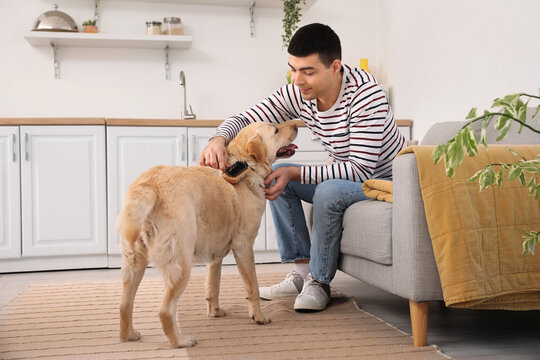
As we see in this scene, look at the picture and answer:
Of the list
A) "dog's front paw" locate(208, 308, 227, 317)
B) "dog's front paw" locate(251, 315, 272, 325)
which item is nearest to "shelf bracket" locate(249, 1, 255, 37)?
"dog's front paw" locate(208, 308, 227, 317)

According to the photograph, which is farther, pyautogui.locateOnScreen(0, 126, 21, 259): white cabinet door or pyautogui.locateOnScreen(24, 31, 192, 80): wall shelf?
pyautogui.locateOnScreen(24, 31, 192, 80): wall shelf

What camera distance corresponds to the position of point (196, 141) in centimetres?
361

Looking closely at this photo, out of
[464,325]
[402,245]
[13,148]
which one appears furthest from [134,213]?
[13,148]

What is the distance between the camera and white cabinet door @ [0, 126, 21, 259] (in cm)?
338

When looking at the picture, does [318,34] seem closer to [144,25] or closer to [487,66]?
[487,66]

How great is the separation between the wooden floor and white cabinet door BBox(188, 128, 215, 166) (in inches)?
47.9

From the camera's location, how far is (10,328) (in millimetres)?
2023

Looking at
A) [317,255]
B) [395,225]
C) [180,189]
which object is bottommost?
[317,255]

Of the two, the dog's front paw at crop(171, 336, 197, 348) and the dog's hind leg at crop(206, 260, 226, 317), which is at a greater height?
the dog's hind leg at crop(206, 260, 226, 317)

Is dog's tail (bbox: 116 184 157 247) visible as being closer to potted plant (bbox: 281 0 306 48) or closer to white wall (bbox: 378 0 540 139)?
white wall (bbox: 378 0 540 139)

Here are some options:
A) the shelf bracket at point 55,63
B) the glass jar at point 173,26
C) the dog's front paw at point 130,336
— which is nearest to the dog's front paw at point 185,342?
the dog's front paw at point 130,336

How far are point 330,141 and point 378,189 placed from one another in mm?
393

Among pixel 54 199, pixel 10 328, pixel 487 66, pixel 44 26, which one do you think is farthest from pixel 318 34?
pixel 44 26

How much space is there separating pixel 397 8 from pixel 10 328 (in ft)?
10.8
